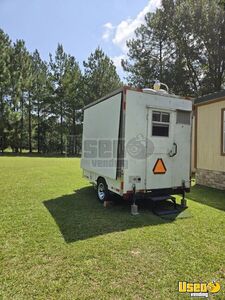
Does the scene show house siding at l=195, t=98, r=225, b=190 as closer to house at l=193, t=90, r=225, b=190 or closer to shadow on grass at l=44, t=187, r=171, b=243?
house at l=193, t=90, r=225, b=190

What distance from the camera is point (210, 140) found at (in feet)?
26.8

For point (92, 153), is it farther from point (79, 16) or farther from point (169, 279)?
point (79, 16)

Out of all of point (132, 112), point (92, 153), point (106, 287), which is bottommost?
point (106, 287)

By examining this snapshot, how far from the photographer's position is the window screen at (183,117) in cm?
530

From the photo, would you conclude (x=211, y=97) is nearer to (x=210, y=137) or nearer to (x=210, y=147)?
(x=210, y=137)

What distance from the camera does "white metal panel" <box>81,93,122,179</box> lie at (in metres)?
5.00

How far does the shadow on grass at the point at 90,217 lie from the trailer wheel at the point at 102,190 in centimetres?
20

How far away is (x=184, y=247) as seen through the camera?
11.3 feet

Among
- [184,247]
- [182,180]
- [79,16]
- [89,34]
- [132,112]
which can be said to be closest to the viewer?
[184,247]

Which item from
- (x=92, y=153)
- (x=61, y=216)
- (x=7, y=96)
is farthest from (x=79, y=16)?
(x=7, y=96)

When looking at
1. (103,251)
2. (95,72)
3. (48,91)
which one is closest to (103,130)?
(103,251)

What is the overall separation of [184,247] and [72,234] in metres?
1.92

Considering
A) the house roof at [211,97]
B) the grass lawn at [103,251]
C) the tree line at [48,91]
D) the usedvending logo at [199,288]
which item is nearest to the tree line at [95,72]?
the tree line at [48,91]

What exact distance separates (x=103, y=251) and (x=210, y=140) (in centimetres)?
650
